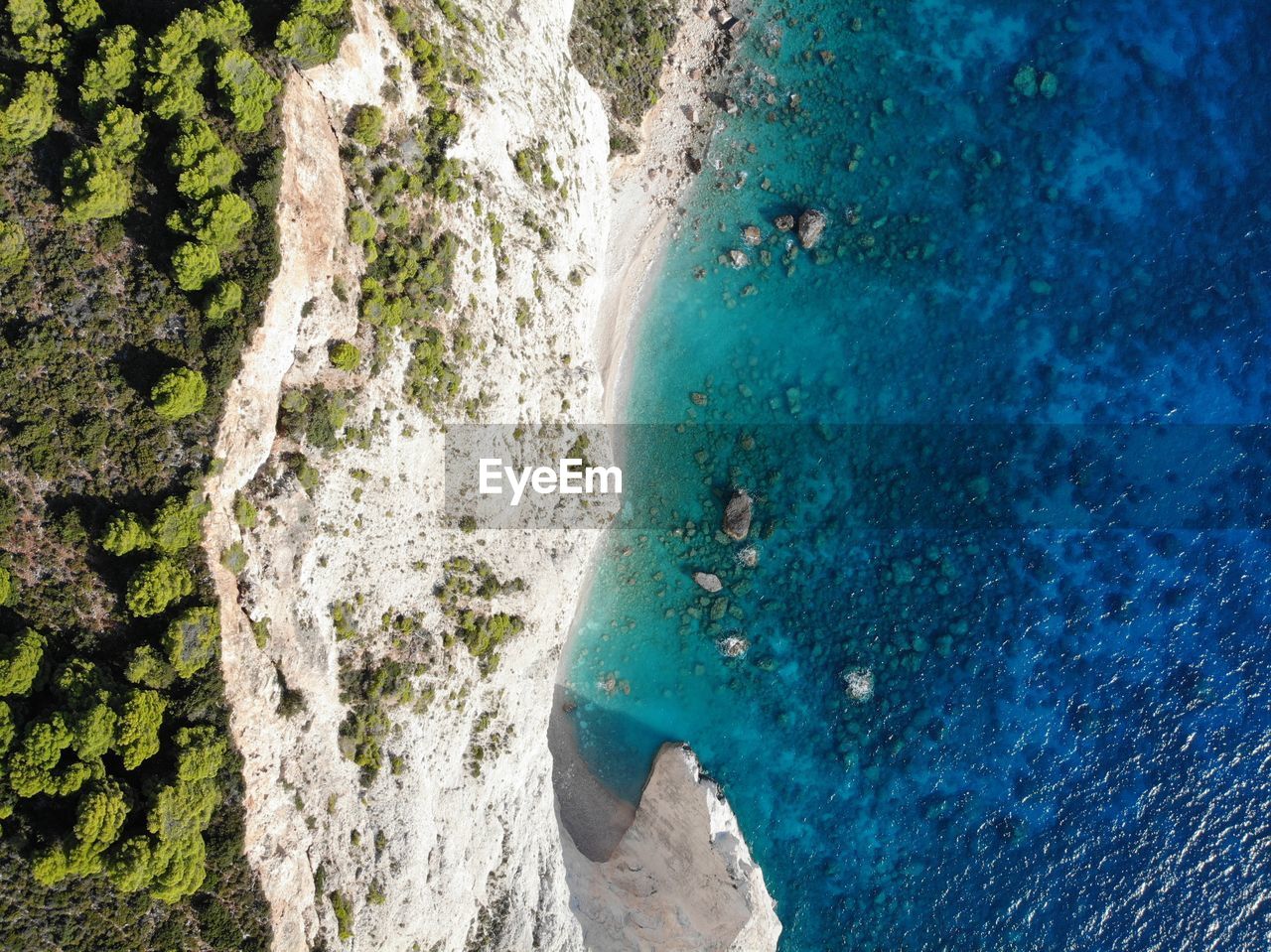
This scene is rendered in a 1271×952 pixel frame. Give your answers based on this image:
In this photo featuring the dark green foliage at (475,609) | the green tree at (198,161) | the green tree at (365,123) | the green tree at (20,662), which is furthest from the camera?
the dark green foliage at (475,609)

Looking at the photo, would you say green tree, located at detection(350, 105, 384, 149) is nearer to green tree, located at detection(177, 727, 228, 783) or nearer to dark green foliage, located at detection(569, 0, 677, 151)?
dark green foliage, located at detection(569, 0, 677, 151)

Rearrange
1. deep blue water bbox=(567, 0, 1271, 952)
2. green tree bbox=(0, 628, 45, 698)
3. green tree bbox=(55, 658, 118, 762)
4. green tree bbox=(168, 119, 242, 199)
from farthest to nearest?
deep blue water bbox=(567, 0, 1271, 952) < green tree bbox=(168, 119, 242, 199) < green tree bbox=(55, 658, 118, 762) < green tree bbox=(0, 628, 45, 698)

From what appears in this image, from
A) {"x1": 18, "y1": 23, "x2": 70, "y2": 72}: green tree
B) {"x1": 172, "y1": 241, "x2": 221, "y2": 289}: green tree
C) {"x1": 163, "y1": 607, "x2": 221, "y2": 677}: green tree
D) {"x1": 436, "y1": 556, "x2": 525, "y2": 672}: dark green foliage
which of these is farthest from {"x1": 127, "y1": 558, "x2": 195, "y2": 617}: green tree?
{"x1": 18, "y1": 23, "x2": 70, "y2": 72}: green tree

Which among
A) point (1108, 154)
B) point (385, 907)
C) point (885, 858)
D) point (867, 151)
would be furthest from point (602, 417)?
point (1108, 154)

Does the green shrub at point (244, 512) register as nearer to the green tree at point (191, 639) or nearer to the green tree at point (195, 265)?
the green tree at point (191, 639)

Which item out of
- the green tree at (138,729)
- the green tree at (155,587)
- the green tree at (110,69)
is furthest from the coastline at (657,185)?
the green tree at (138,729)
